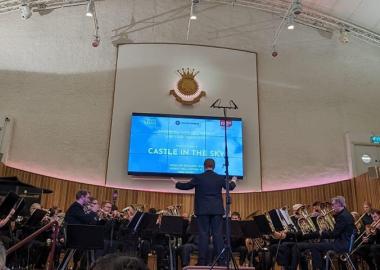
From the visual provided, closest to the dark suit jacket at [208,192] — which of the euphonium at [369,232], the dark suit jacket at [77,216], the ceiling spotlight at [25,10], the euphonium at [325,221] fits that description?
the dark suit jacket at [77,216]

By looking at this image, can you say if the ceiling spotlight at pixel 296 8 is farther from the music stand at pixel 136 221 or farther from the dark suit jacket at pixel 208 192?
the music stand at pixel 136 221

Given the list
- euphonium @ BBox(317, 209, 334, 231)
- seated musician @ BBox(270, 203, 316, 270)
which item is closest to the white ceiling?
euphonium @ BBox(317, 209, 334, 231)

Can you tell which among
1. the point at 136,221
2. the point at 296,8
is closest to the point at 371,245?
the point at 136,221

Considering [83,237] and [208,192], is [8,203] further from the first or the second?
[208,192]

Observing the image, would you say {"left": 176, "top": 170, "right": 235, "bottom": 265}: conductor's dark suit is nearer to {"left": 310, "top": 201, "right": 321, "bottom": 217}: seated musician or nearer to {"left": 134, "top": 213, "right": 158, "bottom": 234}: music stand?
{"left": 134, "top": 213, "right": 158, "bottom": 234}: music stand

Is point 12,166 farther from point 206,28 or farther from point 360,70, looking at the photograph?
point 360,70

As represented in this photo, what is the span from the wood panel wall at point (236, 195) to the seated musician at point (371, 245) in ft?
11.6

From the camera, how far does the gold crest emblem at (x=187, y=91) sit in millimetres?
13711

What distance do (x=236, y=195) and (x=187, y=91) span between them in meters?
3.71

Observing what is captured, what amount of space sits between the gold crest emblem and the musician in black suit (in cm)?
681

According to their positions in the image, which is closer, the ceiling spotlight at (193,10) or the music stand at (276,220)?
the music stand at (276,220)

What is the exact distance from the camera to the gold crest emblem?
13711 millimetres

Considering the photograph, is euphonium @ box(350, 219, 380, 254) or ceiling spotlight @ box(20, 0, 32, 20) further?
ceiling spotlight @ box(20, 0, 32, 20)

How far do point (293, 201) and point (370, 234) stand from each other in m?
4.68
